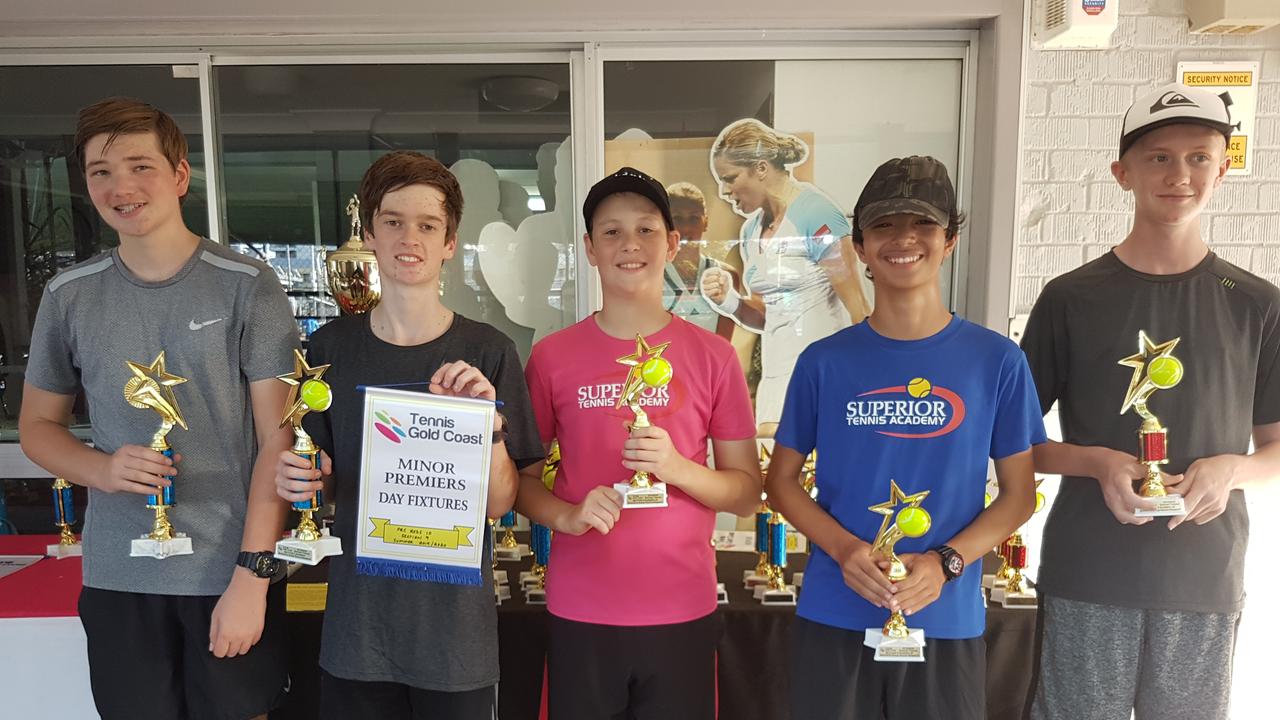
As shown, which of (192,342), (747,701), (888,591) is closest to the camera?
(888,591)

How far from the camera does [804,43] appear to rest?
A: 3049mm

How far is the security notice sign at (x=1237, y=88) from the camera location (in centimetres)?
273

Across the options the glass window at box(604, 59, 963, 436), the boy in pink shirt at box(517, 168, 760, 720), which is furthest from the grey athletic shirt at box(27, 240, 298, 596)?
the glass window at box(604, 59, 963, 436)

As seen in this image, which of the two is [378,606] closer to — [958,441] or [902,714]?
[902,714]

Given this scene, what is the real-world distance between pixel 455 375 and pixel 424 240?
333 millimetres

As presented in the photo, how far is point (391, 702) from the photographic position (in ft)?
5.44

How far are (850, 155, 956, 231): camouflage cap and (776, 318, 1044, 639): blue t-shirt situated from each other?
10.8 inches

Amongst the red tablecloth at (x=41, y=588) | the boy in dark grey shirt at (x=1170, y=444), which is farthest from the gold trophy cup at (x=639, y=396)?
the red tablecloth at (x=41, y=588)

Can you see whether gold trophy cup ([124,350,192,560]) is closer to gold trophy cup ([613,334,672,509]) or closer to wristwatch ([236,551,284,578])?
wristwatch ([236,551,284,578])

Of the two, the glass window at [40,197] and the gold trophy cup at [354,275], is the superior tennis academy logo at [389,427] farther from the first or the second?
the glass window at [40,197]

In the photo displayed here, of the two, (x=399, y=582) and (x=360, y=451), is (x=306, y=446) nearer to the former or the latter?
(x=360, y=451)

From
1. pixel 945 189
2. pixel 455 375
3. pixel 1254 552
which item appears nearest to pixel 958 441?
pixel 945 189

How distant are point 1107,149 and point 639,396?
2302 millimetres

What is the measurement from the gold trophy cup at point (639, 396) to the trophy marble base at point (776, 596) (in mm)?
785
